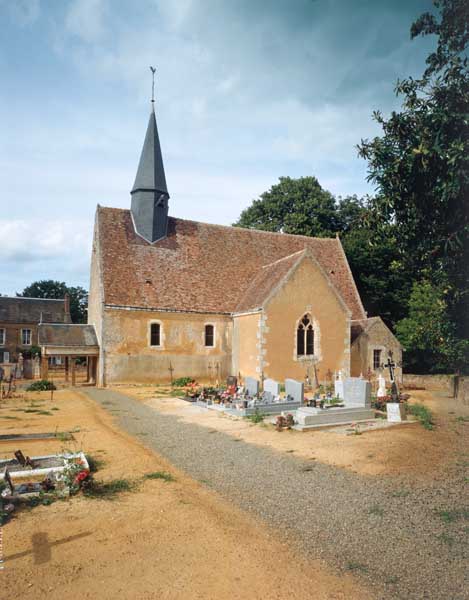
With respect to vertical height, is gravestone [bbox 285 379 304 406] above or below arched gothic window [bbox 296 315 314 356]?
below

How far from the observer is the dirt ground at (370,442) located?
9.32 meters

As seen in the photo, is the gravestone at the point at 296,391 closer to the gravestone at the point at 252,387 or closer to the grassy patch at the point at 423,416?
the gravestone at the point at 252,387

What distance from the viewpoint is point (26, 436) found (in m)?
11.5

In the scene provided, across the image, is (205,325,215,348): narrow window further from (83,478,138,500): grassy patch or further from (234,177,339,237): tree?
(83,478,138,500): grassy patch

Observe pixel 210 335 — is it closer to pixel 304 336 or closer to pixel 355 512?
pixel 304 336

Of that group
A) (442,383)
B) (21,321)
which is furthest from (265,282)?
(21,321)

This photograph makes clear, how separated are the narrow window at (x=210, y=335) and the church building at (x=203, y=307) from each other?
59 millimetres

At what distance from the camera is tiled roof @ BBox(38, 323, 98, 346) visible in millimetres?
24156

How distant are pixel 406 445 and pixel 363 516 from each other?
473 cm

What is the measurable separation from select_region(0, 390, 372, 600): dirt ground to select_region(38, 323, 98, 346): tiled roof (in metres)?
17.5

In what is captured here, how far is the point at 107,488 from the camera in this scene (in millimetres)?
7668

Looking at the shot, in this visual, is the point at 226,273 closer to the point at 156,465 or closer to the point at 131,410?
the point at 131,410

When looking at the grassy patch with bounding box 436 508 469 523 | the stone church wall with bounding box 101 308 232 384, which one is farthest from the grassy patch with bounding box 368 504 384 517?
the stone church wall with bounding box 101 308 232 384

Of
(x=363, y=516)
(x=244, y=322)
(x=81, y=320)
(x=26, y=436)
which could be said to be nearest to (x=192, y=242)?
(x=244, y=322)
